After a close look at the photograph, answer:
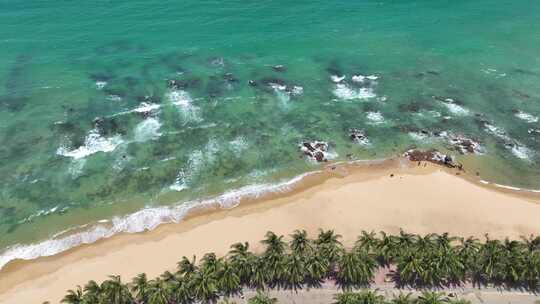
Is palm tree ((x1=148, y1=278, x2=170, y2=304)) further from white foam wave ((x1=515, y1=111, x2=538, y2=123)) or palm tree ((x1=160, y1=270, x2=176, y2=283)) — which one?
white foam wave ((x1=515, y1=111, x2=538, y2=123))

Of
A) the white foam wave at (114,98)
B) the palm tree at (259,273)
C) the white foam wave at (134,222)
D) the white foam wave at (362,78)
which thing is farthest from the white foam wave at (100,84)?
the palm tree at (259,273)

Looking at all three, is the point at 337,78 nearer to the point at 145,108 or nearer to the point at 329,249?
the point at 145,108

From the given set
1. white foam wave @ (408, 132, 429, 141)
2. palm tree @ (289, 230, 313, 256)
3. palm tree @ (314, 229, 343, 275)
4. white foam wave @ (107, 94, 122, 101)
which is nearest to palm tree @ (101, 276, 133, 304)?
palm tree @ (289, 230, 313, 256)

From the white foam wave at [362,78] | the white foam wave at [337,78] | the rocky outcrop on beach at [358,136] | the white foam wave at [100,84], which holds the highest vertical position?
the white foam wave at [100,84]

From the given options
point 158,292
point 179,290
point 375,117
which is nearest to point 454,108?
point 375,117

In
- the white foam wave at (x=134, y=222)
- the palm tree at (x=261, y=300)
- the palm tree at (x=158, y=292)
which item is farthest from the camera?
the white foam wave at (x=134, y=222)

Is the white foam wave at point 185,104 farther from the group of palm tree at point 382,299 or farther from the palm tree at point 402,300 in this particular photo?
the palm tree at point 402,300

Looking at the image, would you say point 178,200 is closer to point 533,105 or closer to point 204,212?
point 204,212
